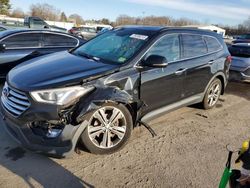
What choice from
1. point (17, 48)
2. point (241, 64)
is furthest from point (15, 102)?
point (241, 64)

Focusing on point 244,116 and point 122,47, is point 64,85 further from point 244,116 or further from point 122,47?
point 244,116

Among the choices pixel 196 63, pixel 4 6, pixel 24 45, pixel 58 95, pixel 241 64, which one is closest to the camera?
pixel 58 95

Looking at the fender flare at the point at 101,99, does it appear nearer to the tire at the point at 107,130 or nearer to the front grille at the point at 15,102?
the tire at the point at 107,130

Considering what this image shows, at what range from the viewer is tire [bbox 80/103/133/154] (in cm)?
340

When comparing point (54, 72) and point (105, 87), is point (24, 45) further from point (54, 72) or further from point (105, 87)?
point (105, 87)

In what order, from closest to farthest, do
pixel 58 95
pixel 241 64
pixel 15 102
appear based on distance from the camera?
pixel 58 95 < pixel 15 102 < pixel 241 64

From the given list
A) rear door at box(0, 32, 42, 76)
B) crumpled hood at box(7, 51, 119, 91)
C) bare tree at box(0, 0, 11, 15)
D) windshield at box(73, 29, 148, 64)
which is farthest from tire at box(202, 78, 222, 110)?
bare tree at box(0, 0, 11, 15)

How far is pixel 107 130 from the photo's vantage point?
3.56 m

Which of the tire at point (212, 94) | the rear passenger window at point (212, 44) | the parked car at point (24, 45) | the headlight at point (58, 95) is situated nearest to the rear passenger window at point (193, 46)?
the rear passenger window at point (212, 44)

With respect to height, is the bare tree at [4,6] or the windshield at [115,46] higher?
the bare tree at [4,6]

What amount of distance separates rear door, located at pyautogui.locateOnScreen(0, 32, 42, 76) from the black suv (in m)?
2.35

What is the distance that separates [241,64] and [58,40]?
5.18 metres

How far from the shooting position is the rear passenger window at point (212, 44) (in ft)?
17.5

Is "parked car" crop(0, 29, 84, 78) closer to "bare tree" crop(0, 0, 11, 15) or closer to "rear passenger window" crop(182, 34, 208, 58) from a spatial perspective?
"rear passenger window" crop(182, 34, 208, 58)
